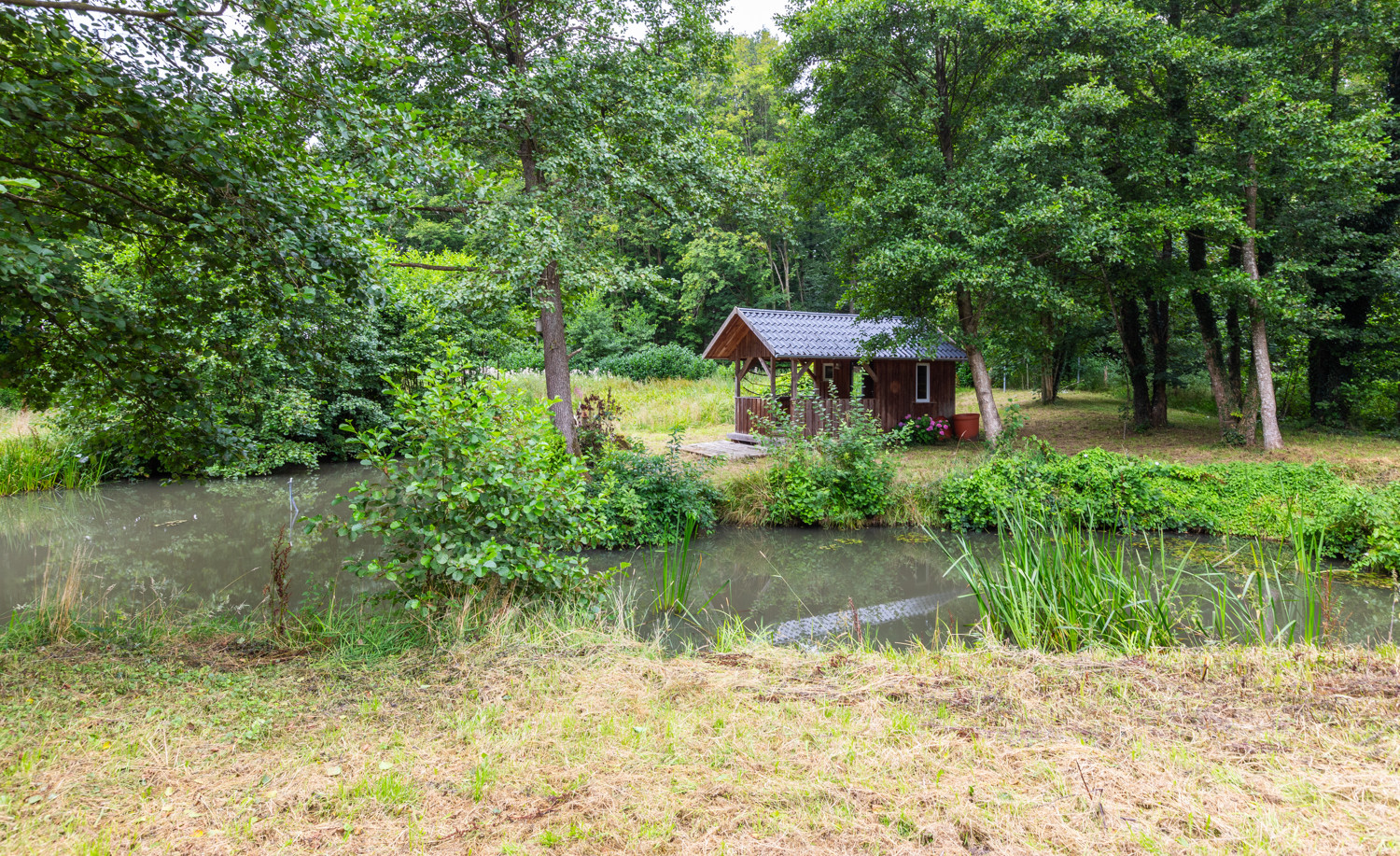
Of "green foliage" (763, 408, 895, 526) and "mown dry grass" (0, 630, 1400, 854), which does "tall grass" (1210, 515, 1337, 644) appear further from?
"green foliage" (763, 408, 895, 526)

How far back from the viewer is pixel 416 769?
2807 millimetres

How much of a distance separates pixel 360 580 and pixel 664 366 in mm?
20546

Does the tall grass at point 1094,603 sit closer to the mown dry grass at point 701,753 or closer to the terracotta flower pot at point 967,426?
the mown dry grass at point 701,753

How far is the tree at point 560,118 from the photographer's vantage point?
8.79 meters

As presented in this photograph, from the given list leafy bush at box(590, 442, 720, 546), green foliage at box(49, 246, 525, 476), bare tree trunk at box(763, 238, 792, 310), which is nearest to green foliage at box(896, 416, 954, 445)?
leafy bush at box(590, 442, 720, 546)

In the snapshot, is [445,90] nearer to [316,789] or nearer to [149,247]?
[149,247]

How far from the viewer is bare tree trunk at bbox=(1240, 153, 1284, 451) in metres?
11.7

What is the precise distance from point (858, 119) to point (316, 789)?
1358 cm

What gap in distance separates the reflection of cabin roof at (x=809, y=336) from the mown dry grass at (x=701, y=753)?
38.3 feet

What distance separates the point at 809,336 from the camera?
16500 millimetres

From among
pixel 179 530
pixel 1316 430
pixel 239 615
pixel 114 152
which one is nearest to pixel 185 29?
pixel 114 152

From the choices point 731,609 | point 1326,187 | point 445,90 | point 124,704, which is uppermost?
point 445,90

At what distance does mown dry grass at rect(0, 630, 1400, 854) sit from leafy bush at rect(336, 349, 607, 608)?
0.61m

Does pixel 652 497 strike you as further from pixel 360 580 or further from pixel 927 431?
pixel 927 431
